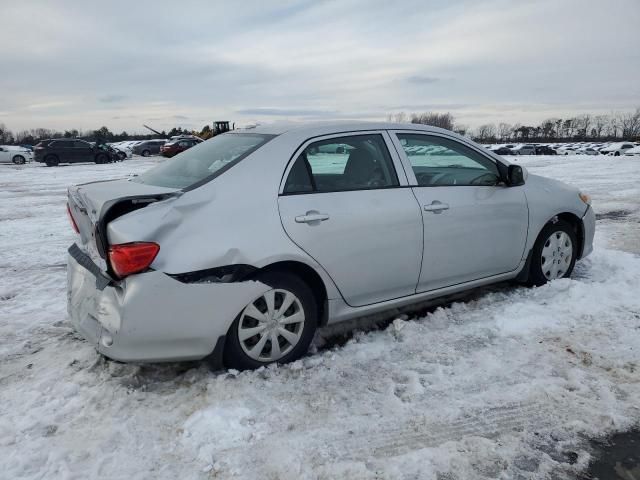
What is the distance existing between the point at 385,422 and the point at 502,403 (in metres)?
0.70

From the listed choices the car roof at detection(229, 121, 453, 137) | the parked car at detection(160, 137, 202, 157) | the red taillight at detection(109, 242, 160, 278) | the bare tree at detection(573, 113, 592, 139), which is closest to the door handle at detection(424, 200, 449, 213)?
the car roof at detection(229, 121, 453, 137)

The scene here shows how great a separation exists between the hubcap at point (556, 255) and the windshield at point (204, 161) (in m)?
2.80

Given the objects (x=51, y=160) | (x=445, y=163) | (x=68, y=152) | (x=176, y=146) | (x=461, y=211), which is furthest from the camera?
(x=176, y=146)

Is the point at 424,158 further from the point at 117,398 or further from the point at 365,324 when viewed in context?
the point at 117,398

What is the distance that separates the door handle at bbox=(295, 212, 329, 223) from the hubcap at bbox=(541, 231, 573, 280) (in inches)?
93.6

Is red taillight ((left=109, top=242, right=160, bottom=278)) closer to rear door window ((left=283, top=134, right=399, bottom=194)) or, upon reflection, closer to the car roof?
rear door window ((left=283, top=134, right=399, bottom=194))

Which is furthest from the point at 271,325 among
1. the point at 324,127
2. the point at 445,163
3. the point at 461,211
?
the point at 445,163

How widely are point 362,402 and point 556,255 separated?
2.77 meters

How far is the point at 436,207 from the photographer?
3.79 meters

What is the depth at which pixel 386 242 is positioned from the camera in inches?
140

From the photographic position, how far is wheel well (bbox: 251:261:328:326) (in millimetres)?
3189

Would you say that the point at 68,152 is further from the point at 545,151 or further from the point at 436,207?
the point at 545,151

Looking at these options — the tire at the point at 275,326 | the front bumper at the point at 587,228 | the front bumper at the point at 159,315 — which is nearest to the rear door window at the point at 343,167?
the tire at the point at 275,326

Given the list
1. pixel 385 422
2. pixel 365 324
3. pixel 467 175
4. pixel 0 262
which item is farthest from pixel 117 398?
pixel 0 262
